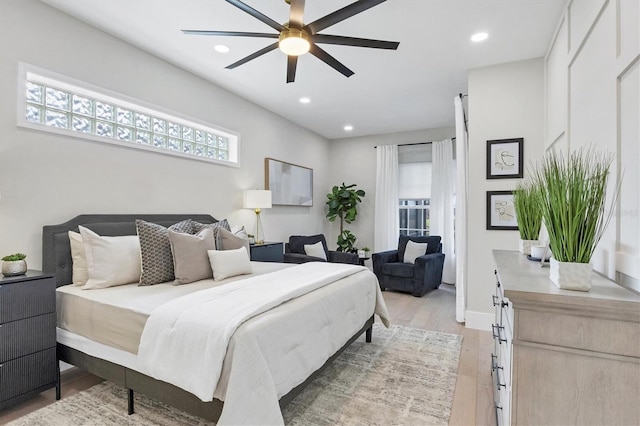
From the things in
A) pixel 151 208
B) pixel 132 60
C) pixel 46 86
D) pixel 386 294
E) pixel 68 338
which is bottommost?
pixel 386 294

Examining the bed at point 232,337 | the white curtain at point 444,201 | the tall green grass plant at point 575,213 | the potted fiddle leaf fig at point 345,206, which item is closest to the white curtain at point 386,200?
the potted fiddle leaf fig at point 345,206

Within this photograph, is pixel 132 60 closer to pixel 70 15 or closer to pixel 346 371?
pixel 70 15

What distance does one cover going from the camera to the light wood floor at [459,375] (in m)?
2.01

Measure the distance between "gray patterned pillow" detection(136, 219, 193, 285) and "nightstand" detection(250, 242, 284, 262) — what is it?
5.01ft

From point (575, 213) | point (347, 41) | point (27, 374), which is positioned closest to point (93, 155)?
point (27, 374)

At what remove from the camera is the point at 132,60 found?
3090mm

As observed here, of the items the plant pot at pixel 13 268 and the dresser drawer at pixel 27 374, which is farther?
the plant pot at pixel 13 268

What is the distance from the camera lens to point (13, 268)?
2.04 metres

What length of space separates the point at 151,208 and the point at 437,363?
3090mm

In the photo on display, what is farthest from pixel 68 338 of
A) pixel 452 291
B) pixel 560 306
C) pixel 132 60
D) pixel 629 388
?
pixel 452 291

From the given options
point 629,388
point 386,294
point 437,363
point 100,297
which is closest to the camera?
point 629,388

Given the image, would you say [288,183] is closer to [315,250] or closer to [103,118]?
[315,250]

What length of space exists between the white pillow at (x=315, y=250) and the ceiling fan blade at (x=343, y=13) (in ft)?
11.4

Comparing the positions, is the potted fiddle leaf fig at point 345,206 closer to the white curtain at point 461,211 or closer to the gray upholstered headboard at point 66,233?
the white curtain at point 461,211
